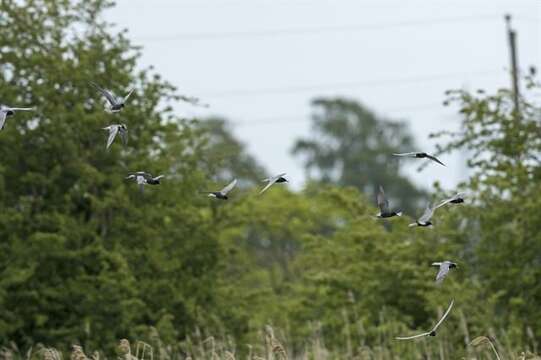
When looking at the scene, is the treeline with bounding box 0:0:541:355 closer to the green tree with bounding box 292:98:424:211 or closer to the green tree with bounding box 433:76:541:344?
the green tree with bounding box 433:76:541:344

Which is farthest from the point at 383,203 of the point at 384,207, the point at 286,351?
the point at 286,351

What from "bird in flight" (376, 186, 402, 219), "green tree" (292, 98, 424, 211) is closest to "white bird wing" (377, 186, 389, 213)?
"bird in flight" (376, 186, 402, 219)

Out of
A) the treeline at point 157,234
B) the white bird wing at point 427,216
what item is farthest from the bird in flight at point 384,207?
the treeline at point 157,234

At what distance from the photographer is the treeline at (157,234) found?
18.9m

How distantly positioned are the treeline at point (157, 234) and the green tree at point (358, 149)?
176 ft

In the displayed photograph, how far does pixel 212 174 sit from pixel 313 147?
58.8 metres

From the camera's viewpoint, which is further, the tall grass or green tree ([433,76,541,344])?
green tree ([433,76,541,344])

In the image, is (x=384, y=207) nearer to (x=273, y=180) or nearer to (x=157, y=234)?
(x=273, y=180)

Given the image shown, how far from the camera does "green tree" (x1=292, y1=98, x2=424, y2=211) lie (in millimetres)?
75938

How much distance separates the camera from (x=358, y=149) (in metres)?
79.3

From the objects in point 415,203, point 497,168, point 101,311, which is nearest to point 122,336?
point 101,311

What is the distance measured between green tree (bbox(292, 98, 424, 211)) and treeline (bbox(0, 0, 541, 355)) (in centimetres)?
5355

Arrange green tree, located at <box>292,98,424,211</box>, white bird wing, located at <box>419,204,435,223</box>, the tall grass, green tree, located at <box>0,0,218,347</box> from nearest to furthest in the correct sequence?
white bird wing, located at <box>419,204,435,223</box>, the tall grass, green tree, located at <box>0,0,218,347</box>, green tree, located at <box>292,98,424,211</box>

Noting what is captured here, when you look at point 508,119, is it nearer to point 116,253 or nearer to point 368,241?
point 368,241
